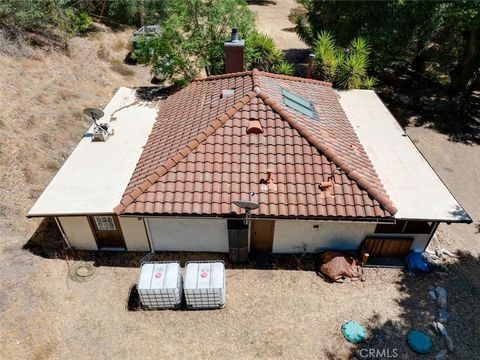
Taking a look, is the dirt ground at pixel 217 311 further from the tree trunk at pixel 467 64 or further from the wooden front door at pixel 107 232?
the tree trunk at pixel 467 64

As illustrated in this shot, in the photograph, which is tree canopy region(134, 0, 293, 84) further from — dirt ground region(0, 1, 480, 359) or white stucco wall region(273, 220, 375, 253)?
white stucco wall region(273, 220, 375, 253)

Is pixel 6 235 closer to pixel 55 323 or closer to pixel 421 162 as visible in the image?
pixel 55 323

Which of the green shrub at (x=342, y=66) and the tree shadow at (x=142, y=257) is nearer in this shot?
the tree shadow at (x=142, y=257)

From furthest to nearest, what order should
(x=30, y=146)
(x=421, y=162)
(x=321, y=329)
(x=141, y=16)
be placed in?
(x=141, y=16), (x=30, y=146), (x=421, y=162), (x=321, y=329)

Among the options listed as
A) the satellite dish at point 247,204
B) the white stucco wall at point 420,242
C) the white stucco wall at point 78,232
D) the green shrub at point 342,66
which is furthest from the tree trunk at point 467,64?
the white stucco wall at point 78,232

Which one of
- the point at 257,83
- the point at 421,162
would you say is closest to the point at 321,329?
the point at 421,162

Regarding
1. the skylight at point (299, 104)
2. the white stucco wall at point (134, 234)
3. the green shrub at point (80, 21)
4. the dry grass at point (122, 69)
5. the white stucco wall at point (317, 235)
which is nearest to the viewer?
the white stucco wall at point (134, 234)

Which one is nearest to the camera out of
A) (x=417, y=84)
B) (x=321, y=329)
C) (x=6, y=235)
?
(x=321, y=329)

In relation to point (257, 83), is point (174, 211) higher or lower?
lower
